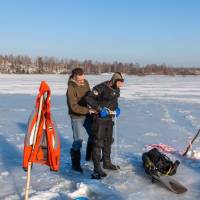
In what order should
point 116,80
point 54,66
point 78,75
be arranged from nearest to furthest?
1. point 116,80
2. point 78,75
3. point 54,66

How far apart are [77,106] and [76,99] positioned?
119 millimetres

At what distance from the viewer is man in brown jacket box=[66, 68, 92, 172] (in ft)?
19.6

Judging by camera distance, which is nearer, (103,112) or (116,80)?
(103,112)

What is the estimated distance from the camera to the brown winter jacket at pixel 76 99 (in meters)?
5.98

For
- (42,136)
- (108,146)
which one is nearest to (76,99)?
(108,146)

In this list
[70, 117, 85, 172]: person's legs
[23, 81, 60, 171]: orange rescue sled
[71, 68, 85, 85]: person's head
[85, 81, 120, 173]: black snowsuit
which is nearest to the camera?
[23, 81, 60, 171]: orange rescue sled

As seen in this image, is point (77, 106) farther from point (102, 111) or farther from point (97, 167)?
point (97, 167)

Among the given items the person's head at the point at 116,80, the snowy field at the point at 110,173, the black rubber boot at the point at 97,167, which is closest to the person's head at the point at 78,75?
the person's head at the point at 116,80

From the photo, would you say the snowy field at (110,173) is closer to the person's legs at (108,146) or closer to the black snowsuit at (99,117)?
the person's legs at (108,146)

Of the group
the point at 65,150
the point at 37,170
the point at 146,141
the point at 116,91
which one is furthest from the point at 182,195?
the point at 146,141

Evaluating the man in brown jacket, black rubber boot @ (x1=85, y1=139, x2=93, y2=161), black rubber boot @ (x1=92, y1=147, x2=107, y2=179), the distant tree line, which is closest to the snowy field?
black rubber boot @ (x1=92, y1=147, x2=107, y2=179)

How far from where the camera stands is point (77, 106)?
19.6 ft

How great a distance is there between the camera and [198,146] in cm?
827

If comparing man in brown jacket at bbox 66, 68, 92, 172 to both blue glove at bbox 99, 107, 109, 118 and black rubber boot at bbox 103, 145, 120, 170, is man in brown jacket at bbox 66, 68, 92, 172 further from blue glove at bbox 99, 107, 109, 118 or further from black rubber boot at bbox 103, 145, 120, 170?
black rubber boot at bbox 103, 145, 120, 170
